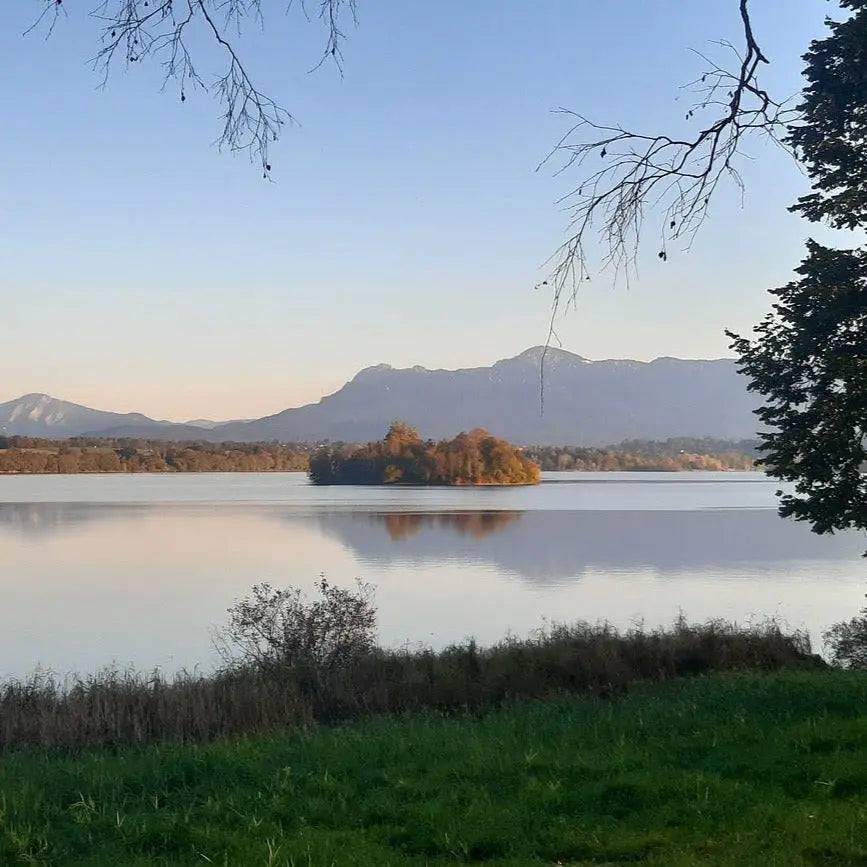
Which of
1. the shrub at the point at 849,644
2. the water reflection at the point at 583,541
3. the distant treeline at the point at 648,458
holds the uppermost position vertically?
the distant treeline at the point at 648,458

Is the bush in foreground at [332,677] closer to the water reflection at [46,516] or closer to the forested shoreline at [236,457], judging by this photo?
the water reflection at [46,516]

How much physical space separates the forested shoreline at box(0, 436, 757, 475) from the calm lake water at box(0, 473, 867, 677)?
82.6 m

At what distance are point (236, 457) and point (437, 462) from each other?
220 feet

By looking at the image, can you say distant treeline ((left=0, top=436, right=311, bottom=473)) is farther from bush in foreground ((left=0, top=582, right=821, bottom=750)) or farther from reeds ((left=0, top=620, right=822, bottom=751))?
reeds ((left=0, top=620, right=822, bottom=751))

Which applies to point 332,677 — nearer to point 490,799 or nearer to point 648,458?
point 490,799

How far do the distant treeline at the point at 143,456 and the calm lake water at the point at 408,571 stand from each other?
282ft

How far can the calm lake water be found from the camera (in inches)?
842

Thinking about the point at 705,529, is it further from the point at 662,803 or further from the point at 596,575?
the point at 662,803

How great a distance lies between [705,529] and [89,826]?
50.2 meters

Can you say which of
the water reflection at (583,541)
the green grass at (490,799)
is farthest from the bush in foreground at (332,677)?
the water reflection at (583,541)

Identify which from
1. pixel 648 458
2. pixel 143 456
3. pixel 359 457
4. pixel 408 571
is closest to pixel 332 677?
pixel 408 571

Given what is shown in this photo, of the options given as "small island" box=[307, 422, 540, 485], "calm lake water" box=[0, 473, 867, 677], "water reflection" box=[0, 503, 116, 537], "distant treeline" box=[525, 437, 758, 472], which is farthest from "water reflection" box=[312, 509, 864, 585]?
"distant treeline" box=[525, 437, 758, 472]

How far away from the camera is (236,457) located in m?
169

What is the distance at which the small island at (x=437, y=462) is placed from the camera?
112625 millimetres
